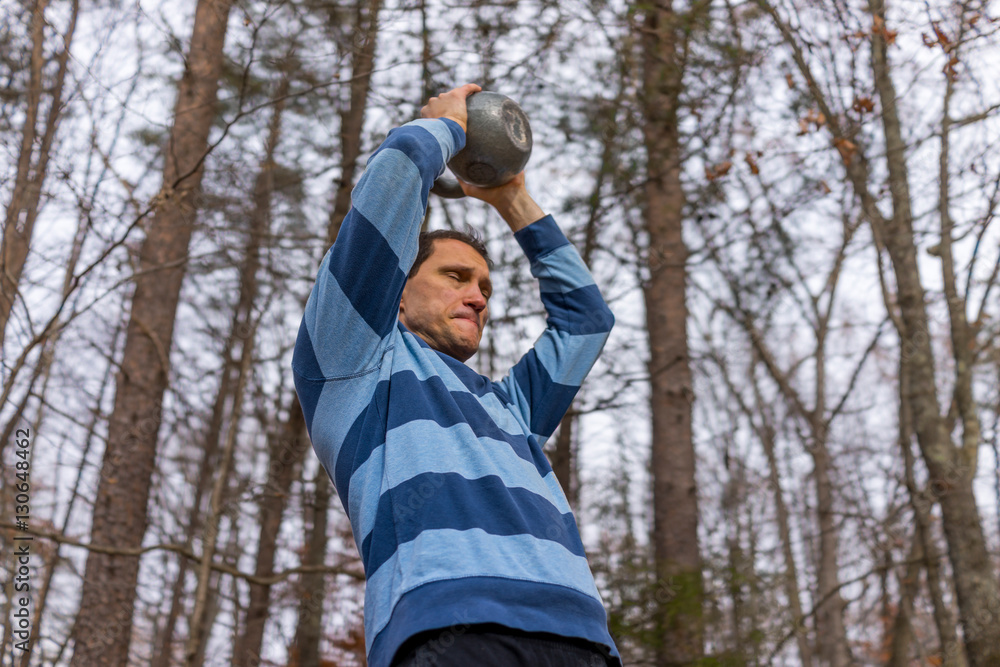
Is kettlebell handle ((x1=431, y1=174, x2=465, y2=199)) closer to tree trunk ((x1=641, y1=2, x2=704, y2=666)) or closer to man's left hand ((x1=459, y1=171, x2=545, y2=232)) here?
man's left hand ((x1=459, y1=171, x2=545, y2=232))

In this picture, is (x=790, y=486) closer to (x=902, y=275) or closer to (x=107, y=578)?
(x=902, y=275)

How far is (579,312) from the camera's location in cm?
258

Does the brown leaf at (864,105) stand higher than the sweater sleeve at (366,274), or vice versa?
the brown leaf at (864,105)

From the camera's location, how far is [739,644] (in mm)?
4203

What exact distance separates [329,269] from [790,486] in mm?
16602

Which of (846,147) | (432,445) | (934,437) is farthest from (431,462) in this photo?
(846,147)

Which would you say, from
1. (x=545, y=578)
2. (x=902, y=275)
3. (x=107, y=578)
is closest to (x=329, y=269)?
(x=545, y=578)

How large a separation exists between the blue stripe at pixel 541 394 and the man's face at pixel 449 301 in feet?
0.69

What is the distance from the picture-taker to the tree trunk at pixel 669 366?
13.2ft

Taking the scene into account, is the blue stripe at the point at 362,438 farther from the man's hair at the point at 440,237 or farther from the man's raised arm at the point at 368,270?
the man's hair at the point at 440,237

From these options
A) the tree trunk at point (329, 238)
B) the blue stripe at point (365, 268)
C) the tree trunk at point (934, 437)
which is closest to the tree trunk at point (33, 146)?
the tree trunk at point (329, 238)

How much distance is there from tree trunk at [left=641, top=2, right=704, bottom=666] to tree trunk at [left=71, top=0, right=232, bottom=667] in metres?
2.83

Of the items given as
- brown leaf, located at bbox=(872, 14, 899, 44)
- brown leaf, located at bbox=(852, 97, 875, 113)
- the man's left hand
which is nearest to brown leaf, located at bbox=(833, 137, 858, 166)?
brown leaf, located at bbox=(852, 97, 875, 113)

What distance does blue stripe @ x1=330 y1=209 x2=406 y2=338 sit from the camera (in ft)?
6.07
